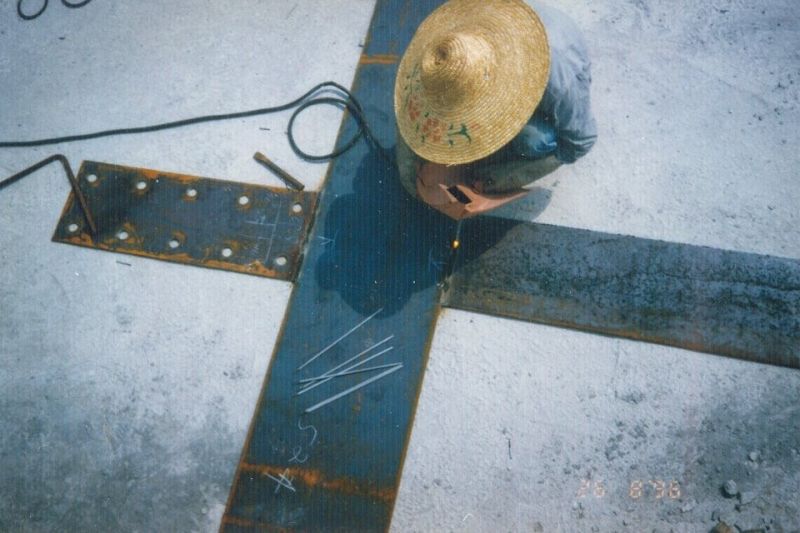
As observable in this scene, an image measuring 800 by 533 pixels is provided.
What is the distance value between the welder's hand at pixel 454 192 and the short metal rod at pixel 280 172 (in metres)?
0.76

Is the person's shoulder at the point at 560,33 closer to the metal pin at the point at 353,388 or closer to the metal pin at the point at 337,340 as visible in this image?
the metal pin at the point at 337,340

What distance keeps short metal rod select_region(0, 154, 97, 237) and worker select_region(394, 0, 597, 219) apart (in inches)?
74.1

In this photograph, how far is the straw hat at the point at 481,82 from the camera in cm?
175

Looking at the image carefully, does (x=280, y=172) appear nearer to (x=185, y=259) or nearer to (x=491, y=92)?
(x=185, y=259)

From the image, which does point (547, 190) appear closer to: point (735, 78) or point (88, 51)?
point (735, 78)

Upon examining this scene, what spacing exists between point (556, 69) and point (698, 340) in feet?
4.54

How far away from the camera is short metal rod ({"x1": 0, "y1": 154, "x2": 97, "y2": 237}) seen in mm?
2816

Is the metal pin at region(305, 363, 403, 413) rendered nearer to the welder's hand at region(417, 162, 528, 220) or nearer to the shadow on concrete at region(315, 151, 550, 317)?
the shadow on concrete at region(315, 151, 550, 317)

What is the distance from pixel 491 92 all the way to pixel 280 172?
4.52 feet

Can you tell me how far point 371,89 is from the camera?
2.94 m

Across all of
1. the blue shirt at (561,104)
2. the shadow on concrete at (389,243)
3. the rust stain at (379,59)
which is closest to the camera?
the blue shirt at (561,104)

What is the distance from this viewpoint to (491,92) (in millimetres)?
1824

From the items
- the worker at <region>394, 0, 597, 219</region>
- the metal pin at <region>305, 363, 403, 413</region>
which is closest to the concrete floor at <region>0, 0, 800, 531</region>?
the metal pin at <region>305, 363, 403, 413</region>

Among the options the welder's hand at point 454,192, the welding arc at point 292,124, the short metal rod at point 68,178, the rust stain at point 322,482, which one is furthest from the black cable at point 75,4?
the rust stain at point 322,482
